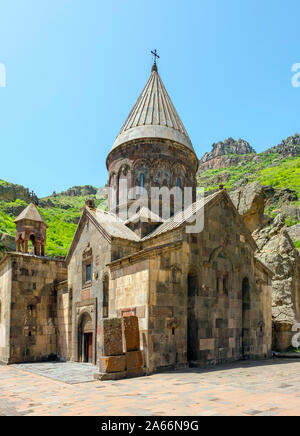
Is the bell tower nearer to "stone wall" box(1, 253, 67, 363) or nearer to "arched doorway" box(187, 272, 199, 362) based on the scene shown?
"stone wall" box(1, 253, 67, 363)

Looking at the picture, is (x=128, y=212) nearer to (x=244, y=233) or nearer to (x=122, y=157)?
(x=122, y=157)

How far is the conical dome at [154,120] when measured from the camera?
55.7 feet

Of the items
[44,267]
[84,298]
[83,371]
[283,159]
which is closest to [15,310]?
[44,267]

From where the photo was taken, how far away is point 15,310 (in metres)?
14.9

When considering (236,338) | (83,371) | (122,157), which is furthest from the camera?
(122,157)

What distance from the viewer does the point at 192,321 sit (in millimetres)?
11125

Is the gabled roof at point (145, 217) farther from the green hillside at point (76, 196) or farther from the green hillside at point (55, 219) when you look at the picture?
the green hillside at point (55, 219)

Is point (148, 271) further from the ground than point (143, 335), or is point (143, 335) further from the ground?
point (148, 271)

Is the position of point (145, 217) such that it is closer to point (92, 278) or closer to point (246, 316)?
point (92, 278)

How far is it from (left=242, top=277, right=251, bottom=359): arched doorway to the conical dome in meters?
7.23

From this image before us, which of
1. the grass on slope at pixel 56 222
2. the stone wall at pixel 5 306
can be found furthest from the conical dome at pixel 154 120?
the grass on slope at pixel 56 222

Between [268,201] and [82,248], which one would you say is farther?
[268,201]
